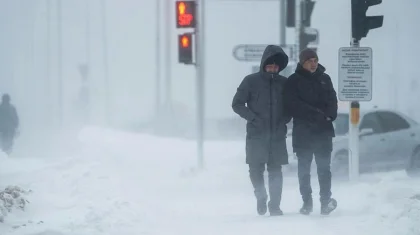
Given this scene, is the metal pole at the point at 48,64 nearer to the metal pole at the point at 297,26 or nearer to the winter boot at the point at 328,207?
the metal pole at the point at 297,26

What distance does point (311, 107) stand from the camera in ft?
22.4

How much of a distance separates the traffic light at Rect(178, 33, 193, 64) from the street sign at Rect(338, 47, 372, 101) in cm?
452

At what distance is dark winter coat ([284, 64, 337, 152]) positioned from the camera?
6.84 metres

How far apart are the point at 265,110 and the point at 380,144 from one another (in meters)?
6.04

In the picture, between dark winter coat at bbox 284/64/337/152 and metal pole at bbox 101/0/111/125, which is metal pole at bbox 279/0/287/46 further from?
metal pole at bbox 101/0/111/125

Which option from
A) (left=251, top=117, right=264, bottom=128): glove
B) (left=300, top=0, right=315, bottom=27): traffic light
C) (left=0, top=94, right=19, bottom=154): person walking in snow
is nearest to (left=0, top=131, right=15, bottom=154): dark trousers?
(left=0, top=94, right=19, bottom=154): person walking in snow

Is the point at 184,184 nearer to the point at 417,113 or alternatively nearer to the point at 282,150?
the point at 282,150

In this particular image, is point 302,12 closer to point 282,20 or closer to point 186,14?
point 282,20

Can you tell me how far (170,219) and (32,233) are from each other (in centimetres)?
187

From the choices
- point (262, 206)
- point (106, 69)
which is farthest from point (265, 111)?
point (106, 69)

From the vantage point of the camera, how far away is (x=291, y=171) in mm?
12383

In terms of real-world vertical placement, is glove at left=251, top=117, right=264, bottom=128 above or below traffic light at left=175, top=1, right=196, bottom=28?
below

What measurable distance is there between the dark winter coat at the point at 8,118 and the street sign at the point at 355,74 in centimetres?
926

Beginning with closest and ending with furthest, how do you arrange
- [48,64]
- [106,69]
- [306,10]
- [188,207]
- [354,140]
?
[188,207] < [354,140] < [306,10] < [48,64] < [106,69]
